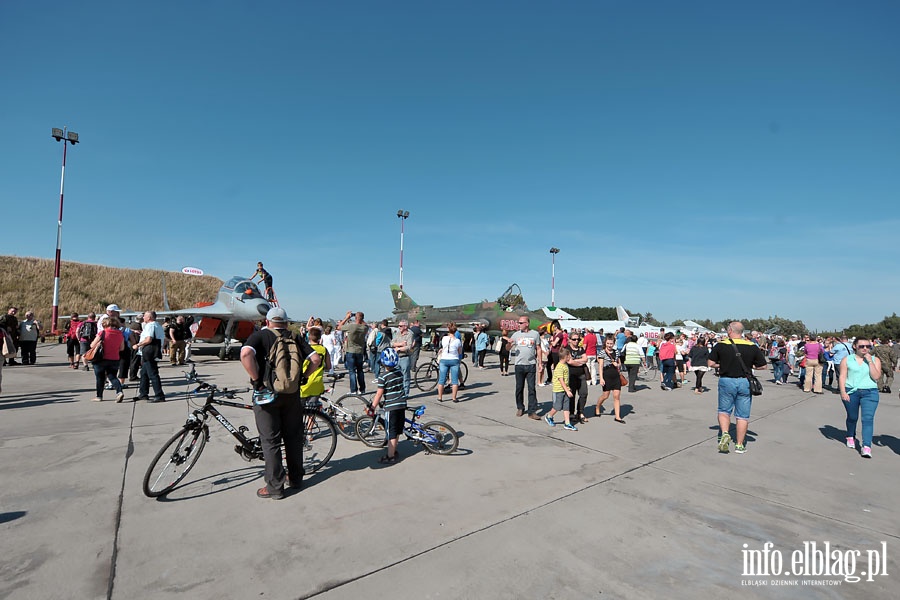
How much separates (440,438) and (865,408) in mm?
5919

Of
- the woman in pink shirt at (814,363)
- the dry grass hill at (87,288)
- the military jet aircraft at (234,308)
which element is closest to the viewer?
the woman in pink shirt at (814,363)

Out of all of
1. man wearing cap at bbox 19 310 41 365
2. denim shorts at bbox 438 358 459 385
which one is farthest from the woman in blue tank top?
man wearing cap at bbox 19 310 41 365

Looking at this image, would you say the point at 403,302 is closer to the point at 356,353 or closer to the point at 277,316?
the point at 356,353

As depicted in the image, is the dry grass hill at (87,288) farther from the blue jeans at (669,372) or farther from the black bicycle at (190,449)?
the blue jeans at (669,372)

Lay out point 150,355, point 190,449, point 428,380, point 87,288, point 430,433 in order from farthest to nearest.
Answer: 1. point 87,288
2. point 428,380
3. point 150,355
4. point 430,433
5. point 190,449

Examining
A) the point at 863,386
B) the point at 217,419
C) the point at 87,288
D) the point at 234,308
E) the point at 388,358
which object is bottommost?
the point at 217,419

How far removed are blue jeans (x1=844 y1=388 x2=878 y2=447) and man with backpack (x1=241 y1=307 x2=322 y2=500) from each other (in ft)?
24.2

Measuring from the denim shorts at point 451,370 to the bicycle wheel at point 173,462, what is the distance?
17.3ft

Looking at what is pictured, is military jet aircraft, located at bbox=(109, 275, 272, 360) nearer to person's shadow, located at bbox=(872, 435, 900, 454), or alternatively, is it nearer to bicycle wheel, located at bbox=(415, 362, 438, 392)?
bicycle wheel, located at bbox=(415, 362, 438, 392)

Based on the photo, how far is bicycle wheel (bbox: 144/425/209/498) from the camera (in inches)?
154

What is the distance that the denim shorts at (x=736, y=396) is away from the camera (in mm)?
5758

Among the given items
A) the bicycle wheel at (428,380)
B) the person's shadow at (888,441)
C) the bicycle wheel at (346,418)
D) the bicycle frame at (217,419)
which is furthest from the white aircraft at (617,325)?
the bicycle frame at (217,419)

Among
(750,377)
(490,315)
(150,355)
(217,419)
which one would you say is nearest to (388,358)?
(217,419)

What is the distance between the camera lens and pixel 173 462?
13.4ft
